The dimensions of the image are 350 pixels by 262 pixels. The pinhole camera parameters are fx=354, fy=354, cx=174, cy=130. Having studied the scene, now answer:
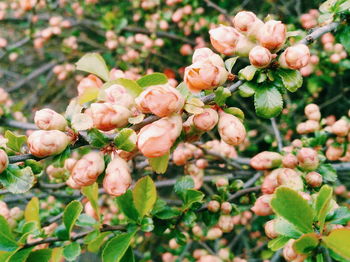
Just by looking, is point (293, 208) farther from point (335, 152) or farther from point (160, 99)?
point (335, 152)

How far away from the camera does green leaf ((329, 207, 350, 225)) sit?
67 cm

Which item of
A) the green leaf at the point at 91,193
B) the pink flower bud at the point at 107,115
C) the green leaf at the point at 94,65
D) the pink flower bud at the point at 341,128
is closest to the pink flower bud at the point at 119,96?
the pink flower bud at the point at 107,115

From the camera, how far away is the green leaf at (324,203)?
61 cm

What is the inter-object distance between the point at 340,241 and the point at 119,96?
47 centimetres

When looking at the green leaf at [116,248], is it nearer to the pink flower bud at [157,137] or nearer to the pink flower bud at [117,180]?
the pink flower bud at [117,180]

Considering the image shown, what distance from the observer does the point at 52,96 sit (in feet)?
9.91

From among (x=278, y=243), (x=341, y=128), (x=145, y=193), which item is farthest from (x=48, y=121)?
(x=341, y=128)

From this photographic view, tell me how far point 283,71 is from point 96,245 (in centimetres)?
61

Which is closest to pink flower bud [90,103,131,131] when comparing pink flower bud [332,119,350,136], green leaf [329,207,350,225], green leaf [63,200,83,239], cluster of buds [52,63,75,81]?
green leaf [63,200,83,239]

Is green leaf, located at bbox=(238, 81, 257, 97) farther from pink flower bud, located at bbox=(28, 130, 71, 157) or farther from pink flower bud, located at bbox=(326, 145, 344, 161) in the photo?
pink flower bud, located at bbox=(326, 145, 344, 161)

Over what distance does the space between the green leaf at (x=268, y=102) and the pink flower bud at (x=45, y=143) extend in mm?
401

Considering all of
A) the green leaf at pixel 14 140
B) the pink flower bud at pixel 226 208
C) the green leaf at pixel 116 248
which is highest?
the green leaf at pixel 14 140

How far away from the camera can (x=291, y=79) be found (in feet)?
2.41

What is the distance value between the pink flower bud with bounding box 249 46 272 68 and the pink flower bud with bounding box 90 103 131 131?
0.28m
